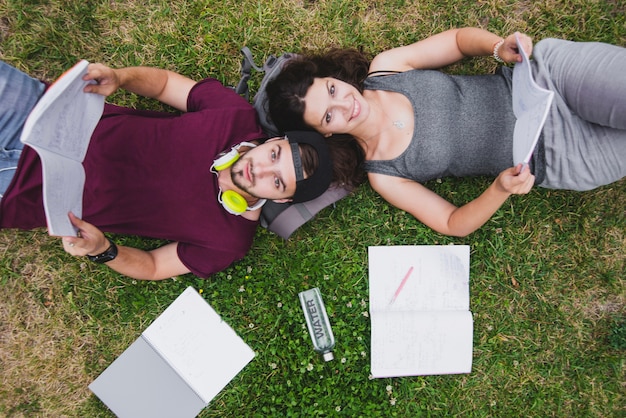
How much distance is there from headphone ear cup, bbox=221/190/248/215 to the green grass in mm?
717

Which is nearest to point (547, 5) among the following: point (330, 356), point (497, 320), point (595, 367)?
point (497, 320)

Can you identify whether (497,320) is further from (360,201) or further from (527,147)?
(527,147)

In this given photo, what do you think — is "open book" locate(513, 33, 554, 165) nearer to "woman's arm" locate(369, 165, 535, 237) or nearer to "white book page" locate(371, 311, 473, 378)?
"woman's arm" locate(369, 165, 535, 237)

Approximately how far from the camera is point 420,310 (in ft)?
12.2

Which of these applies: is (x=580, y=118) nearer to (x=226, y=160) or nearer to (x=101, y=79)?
(x=226, y=160)

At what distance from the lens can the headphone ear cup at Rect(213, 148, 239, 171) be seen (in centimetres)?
303

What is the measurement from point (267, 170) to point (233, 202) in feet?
1.15

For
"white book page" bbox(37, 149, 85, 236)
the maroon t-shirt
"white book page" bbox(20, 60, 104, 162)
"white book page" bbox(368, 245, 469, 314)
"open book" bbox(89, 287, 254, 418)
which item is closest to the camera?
"white book page" bbox(20, 60, 104, 162)

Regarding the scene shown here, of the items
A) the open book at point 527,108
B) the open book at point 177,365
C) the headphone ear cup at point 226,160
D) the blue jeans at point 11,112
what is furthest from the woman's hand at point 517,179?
the blue jeans at point 11,112

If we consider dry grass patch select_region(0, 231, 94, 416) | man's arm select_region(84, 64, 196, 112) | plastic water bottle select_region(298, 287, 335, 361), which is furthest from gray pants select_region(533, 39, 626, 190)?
dry grass patch select_region(0, 231, 94, 416)

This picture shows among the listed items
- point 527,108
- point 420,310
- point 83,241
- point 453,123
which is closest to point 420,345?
point 420,310

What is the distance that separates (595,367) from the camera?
12.1ft

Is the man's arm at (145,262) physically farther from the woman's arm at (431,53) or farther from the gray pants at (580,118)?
the gray pants at (580,118)

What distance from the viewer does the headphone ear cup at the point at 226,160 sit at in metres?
3.03
